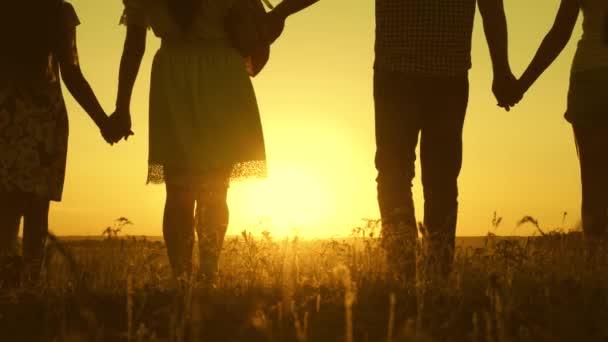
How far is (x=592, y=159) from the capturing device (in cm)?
570

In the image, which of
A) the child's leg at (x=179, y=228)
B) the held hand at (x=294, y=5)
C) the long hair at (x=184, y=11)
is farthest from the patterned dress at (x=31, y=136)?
the held hand at (x=294, y=5)

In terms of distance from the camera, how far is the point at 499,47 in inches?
238

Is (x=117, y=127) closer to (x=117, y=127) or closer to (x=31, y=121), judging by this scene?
(x=117, y=127)

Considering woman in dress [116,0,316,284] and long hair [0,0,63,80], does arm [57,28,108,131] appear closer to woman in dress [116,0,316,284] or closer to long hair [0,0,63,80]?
long hair [0,0,63,80]

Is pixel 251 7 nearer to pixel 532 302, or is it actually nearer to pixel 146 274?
pixel 146 274

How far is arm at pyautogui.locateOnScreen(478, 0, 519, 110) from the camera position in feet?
19.6

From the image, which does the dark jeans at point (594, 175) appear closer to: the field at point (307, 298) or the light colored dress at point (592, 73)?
the light colored dress at point (592, 73)

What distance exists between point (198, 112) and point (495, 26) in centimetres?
203

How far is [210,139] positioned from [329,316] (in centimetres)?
186

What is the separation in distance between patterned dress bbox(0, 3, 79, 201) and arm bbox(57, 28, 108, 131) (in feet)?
0.63

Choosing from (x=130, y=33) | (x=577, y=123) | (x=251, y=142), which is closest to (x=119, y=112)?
(x=130, y=33)

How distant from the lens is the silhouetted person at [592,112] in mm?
5633

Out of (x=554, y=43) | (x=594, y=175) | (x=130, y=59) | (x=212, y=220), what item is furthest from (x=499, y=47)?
(x=130, y=59)

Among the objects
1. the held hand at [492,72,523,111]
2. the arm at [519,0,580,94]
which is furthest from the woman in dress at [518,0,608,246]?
the held hand at [492,72,523,111]
